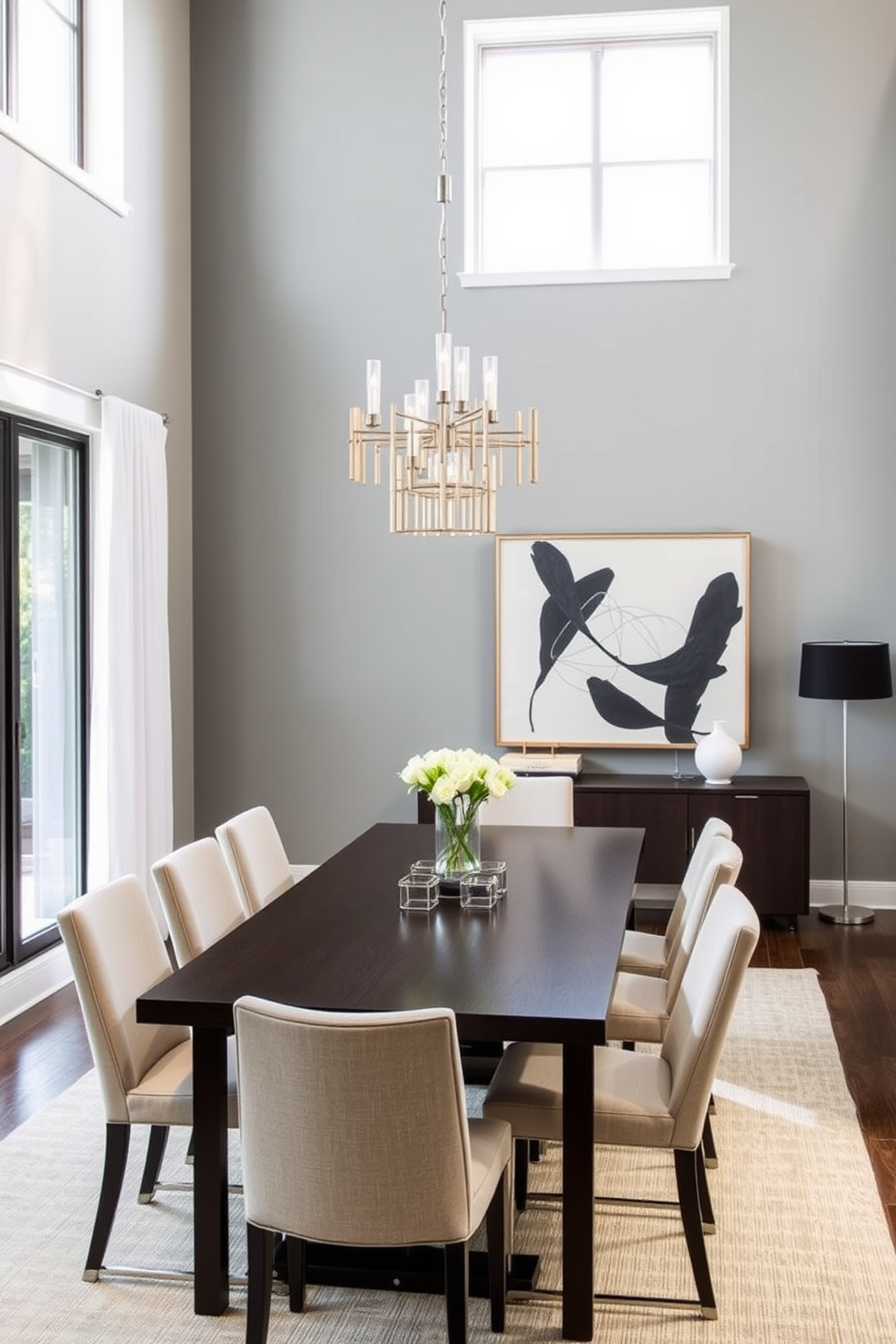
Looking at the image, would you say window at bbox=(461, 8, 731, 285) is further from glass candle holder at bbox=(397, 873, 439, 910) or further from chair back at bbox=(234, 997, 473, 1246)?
chair back at bbox=(234, 997, 473, 1246)

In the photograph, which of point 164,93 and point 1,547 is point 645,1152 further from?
point 164,93

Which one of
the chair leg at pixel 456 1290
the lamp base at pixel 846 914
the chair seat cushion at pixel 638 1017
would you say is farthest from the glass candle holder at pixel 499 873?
the lamp base at pixel 846 914

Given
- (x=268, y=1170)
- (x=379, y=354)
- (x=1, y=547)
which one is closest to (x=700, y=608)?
(x=379, y=354)

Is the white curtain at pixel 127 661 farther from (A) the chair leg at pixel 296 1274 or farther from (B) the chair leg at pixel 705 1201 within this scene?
(B) the chair leg at pixel 705 1201

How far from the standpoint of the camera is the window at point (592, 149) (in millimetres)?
6355

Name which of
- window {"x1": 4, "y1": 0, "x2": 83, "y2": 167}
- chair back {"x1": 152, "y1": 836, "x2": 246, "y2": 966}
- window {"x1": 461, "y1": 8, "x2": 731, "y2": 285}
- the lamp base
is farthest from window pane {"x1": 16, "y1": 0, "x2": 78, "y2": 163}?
the lamp base

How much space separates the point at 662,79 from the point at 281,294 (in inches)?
83.1

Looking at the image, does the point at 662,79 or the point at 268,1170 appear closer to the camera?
the point at 268,1170

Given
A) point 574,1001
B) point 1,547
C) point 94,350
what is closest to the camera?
point 574,1001

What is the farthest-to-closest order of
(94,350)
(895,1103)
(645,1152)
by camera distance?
(94,350) < (895,1103) < (645,1152)

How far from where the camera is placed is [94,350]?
540 cm

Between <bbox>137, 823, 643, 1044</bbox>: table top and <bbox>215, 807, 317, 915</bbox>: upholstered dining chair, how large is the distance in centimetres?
20

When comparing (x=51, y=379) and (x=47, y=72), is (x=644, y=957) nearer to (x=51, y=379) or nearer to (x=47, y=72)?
(x=51, y=379)

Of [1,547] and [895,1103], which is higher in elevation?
[1,547]
